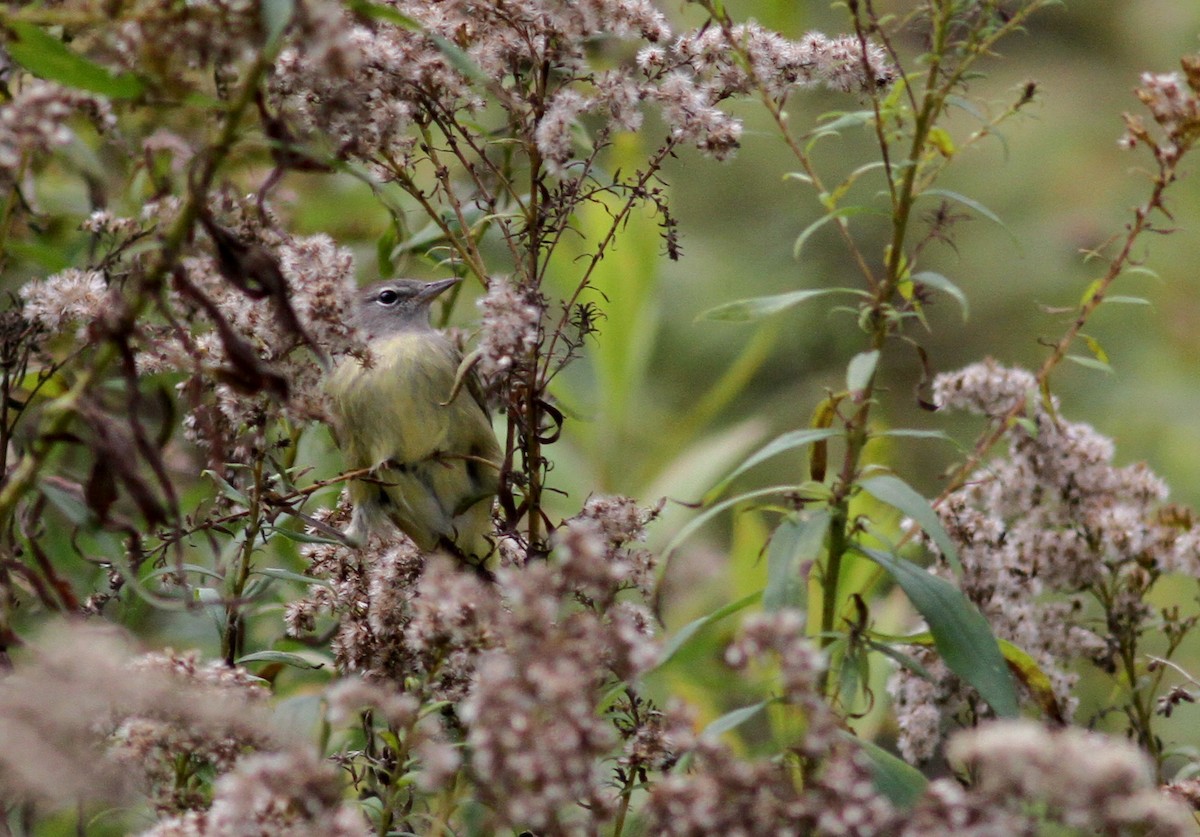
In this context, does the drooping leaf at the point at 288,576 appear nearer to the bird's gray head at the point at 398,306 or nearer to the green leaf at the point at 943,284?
the green leaf at the point at 943,284

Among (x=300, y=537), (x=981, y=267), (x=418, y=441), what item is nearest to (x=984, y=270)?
(x=981, y=267)

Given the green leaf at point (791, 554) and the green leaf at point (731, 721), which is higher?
the green leaf at point (791, 554)

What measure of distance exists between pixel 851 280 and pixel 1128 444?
6.13 ft

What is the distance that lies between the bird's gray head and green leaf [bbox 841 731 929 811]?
1991mm

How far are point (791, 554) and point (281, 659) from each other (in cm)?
76

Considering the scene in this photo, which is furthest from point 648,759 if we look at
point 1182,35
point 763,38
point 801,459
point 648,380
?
point 1182,35

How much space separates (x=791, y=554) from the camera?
1622 mm

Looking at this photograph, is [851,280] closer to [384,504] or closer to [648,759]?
[384,504]

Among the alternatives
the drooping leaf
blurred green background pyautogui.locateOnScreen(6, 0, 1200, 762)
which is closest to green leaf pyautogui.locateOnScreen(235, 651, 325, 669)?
the drooping leaf

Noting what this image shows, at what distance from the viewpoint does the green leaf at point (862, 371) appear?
1.63 m

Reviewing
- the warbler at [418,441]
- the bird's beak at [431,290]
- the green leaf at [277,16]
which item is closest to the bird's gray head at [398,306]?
the bird's beak at [431,290]

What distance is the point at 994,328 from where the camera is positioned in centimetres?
690

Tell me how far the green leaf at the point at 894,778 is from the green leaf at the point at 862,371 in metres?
0.39

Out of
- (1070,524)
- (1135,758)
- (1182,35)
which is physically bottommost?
(1135,758)
